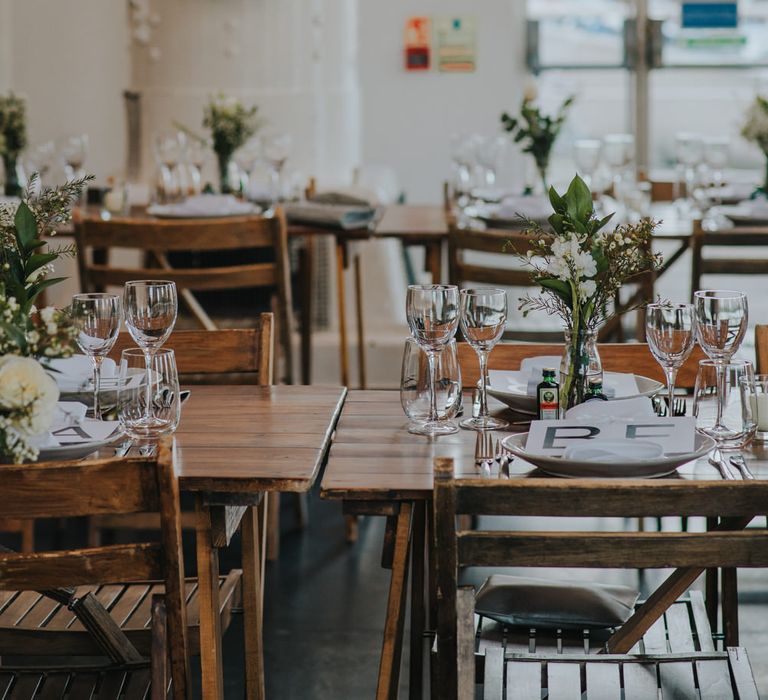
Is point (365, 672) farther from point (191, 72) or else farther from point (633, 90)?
point (633, 90)

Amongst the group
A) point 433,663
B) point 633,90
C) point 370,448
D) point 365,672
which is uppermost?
point 633,90

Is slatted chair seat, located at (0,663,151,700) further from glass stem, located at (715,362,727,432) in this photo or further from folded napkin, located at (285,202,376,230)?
folded napkin, located at (285,202,376,230)

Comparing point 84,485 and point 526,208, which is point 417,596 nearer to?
point 84,485

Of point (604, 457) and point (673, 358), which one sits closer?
point (604, 457)

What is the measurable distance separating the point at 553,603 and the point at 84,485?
0.86 metres

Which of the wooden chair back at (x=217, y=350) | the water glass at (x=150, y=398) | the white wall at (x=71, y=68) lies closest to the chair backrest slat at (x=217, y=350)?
the wooden chair back at (x=217, y=350)

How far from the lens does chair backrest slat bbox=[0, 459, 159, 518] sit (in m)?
1.50

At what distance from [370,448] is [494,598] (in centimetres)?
37

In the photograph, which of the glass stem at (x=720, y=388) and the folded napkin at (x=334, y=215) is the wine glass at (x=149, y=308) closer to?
the glass stem at (x=720, y=388)

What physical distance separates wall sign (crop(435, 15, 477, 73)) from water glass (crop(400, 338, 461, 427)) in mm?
6248

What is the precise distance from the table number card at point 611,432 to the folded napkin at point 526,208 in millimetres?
2097

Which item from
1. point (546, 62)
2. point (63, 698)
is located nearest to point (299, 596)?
point (63, 698)

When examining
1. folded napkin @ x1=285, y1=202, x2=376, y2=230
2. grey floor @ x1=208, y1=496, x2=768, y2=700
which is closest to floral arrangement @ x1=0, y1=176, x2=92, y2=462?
grey floor @ x1=208, y1=496, x2=768, y2=700

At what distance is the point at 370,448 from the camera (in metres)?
1.91
